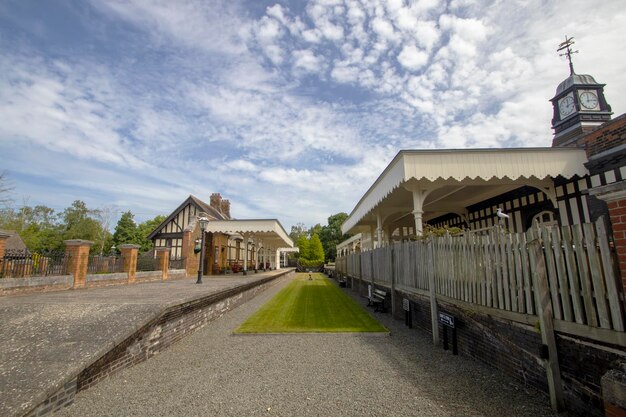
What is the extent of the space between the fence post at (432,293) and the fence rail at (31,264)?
10.4 meters

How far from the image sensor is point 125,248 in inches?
504

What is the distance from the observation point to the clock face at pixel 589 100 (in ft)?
71.8

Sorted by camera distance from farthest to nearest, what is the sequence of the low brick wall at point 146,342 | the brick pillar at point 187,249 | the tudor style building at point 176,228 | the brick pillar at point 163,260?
the tudor style building at point 176,228, the brick pillar at point 187,249, the brick pillar at point 163,260, the low brick wall at point 146,342

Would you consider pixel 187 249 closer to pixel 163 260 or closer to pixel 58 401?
pixel 163 260

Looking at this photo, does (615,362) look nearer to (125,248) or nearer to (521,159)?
(521,159)

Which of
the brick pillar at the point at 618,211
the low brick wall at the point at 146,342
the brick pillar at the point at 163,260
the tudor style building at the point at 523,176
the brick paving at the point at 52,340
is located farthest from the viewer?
the brick pillar at the point at 163,260

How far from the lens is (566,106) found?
22844 mm

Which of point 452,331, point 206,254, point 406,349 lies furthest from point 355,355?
point 206,254

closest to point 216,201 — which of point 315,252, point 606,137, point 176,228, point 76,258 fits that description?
point 176,228

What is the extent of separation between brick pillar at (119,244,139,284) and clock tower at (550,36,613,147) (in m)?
26.3

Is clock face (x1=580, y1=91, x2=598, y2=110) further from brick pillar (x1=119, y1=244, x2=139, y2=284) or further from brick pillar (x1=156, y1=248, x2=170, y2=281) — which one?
brick pillar (x1=119, y1=244, x2=139, y2=284)

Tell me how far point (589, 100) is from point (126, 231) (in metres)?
57.9

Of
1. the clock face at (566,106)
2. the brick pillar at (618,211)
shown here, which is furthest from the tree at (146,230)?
the brick pillar at (618,211)

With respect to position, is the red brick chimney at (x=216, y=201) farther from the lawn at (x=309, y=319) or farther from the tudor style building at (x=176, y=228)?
the lawn at (x=309, y=319)
